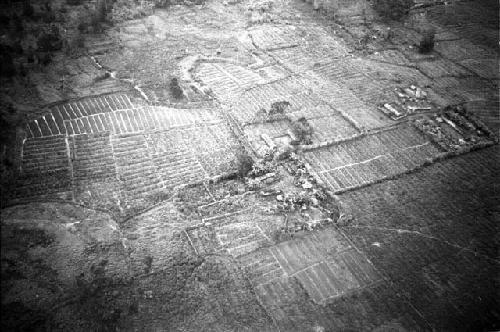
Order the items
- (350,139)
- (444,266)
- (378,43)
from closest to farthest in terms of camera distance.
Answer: (444,266), (350,139), (378,43)

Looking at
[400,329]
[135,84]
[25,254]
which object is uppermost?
[135,84]

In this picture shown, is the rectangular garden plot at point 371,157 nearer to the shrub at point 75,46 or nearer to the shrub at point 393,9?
the shrub at point 393,9

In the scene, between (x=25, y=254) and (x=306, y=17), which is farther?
(x=306, y=17)

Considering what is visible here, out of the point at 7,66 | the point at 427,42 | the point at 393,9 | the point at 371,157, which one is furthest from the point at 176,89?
the point at 393,9

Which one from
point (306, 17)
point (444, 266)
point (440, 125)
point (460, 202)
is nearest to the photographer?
point (444, 266)

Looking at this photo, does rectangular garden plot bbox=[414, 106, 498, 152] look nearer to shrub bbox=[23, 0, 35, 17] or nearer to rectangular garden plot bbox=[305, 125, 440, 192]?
rectangular garden plot bbox=[305, 125, 440, 192]

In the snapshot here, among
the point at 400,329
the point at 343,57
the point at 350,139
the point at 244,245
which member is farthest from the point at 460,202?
the point at 343,57

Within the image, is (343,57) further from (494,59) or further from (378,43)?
(494,59)

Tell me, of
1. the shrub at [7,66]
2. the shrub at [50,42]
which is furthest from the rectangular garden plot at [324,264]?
the shrub at [50,42]
